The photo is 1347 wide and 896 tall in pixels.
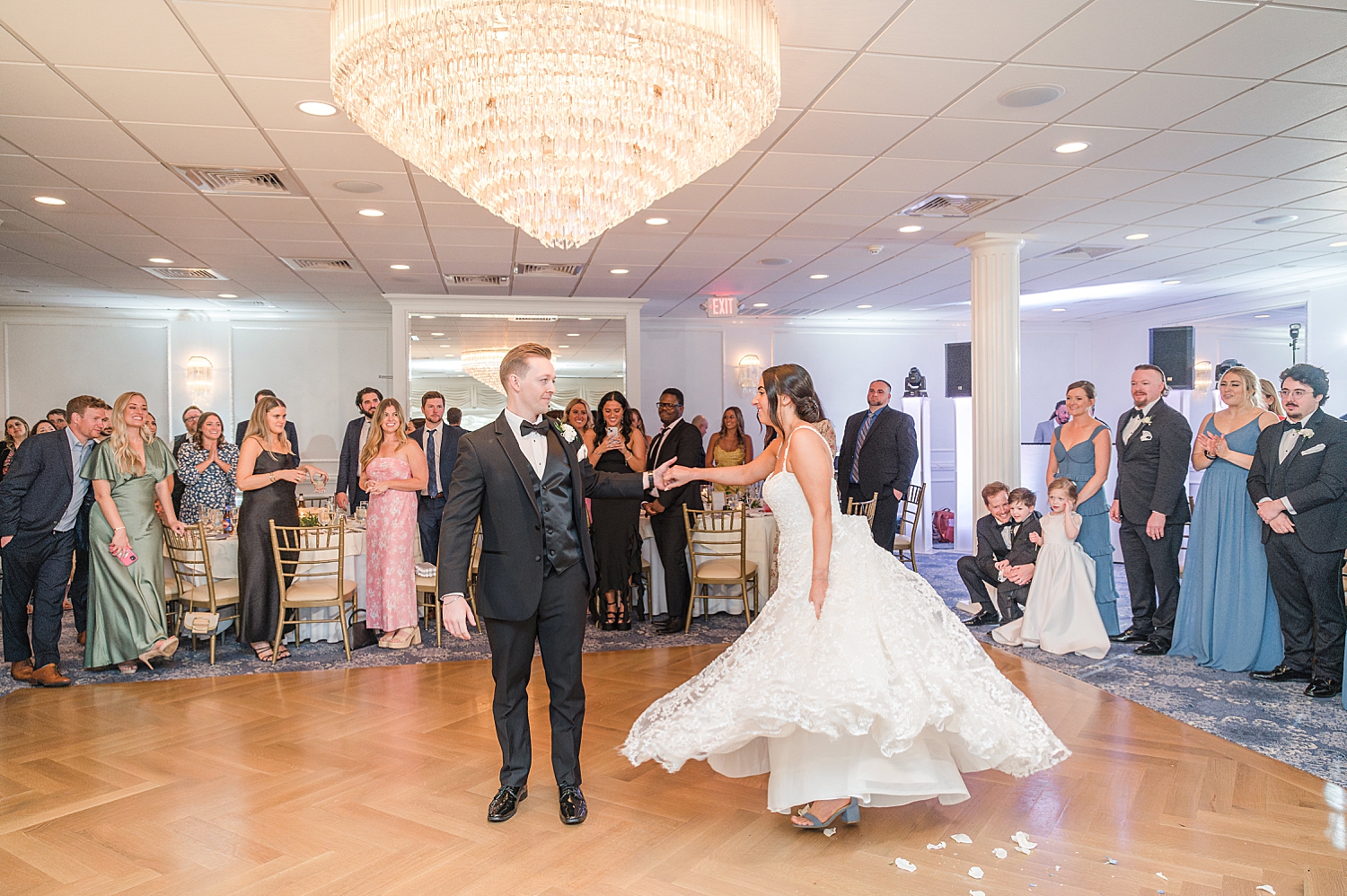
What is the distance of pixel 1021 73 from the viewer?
3930 millimetres

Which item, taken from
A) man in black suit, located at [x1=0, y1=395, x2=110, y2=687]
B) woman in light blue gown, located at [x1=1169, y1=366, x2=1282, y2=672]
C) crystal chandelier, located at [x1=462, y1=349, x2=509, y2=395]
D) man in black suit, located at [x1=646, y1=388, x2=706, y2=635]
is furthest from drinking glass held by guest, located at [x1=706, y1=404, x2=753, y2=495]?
man in black suit, located at [x1=0, y1=395, x2=110, y2=687]

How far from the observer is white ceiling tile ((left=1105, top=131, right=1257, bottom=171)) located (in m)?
4.83

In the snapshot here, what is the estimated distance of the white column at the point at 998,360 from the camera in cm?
720

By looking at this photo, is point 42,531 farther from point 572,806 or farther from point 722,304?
point 722,304

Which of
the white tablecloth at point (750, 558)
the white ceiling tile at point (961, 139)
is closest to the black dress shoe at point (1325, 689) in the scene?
the white tablecloth at point (750, 558)

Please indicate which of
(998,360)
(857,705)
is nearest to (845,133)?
(857,705)

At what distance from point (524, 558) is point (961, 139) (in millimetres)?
3422

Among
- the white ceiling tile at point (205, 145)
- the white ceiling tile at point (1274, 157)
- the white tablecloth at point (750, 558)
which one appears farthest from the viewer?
the white tablecloth at point (750, 558)

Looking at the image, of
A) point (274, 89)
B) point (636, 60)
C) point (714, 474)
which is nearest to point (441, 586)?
point (714, 474)

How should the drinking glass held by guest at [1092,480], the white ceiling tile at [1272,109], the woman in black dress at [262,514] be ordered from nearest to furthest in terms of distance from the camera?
1. the white ceiling tile at [1272,109]
2. the woman in black dress at [262,514]
3. the drinking glass held by guest at [1092,480]

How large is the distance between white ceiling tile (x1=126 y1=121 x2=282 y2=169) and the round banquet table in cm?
244

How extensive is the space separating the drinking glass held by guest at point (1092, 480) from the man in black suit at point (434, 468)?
15.6ft

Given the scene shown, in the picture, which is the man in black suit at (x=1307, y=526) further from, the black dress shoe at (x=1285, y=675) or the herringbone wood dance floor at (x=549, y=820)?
the herringbone wood dance floor at (x=549, y=820)

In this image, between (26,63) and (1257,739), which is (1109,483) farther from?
(26,63)
